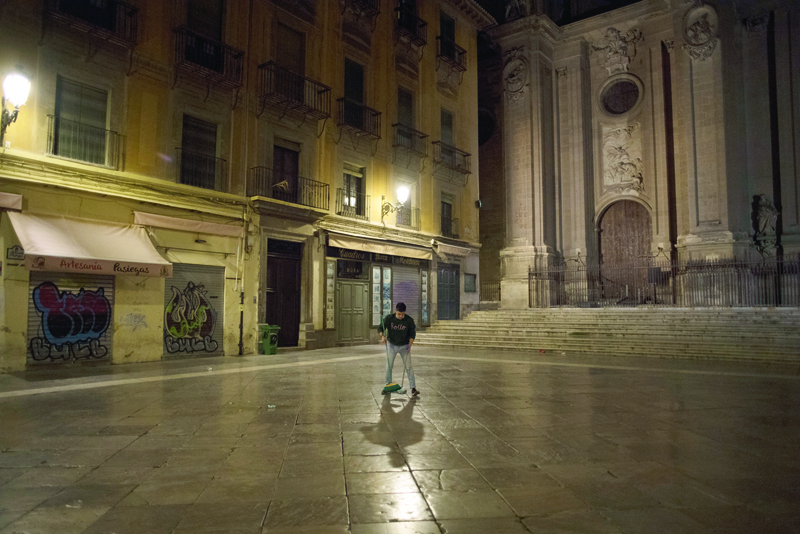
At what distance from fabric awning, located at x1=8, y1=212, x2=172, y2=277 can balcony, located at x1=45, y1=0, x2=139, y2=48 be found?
169 inches

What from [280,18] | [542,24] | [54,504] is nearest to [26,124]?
[280,18]

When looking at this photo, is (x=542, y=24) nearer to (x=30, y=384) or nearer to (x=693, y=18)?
(x=693, y=18)

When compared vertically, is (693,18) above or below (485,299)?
above

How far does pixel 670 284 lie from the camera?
20.7 meters

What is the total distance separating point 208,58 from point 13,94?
5.33 m

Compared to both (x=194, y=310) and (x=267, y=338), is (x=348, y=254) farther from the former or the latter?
(x=194, y=310)

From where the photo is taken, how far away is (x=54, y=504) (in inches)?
146

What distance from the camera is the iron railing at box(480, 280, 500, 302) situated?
2703cm

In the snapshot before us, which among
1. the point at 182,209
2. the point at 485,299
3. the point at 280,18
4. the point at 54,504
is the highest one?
the point at 280,18

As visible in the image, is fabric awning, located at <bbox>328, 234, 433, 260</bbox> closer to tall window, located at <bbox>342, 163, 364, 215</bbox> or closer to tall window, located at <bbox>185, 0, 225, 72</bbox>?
tall window, located at <bbox>342, 163, 364, 215</bbox>

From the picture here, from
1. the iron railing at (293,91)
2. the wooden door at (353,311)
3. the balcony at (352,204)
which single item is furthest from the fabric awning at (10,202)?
the wooden door at (353,311)

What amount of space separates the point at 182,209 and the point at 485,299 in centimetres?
1703

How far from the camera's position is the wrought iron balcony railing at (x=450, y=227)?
2252 centimetres

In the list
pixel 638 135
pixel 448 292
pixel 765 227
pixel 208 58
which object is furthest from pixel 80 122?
pixel 765 227
